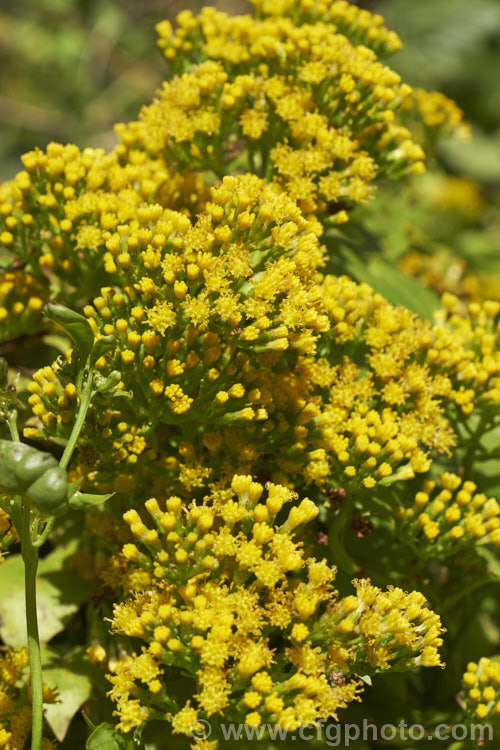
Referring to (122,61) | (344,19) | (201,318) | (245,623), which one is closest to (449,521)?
(245,623)

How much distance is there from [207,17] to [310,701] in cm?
185

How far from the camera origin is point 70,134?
6.42 m

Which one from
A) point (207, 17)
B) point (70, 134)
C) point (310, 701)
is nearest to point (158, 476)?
point (310, 701)

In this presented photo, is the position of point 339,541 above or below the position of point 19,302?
below

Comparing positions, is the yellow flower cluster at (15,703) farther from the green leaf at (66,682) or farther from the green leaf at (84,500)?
the green leaf at (84,500)

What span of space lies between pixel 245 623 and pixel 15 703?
0.57m

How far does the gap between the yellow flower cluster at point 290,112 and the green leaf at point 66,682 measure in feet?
4.18

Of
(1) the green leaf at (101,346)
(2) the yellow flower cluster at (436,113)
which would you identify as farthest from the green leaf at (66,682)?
(2) the yellow flower cluster at (436,113)

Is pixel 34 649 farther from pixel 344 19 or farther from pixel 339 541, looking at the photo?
pixel 344 19

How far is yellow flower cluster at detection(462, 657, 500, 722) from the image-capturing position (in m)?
1.66

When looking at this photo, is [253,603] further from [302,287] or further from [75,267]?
[75,267]

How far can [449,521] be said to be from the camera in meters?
1.77

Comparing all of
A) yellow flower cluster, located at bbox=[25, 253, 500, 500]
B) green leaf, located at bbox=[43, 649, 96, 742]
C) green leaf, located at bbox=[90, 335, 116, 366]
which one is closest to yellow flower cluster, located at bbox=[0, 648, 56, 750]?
green leaf, located at bbox=[43, 649, 96, 742]

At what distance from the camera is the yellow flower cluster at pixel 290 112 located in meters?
1.89
